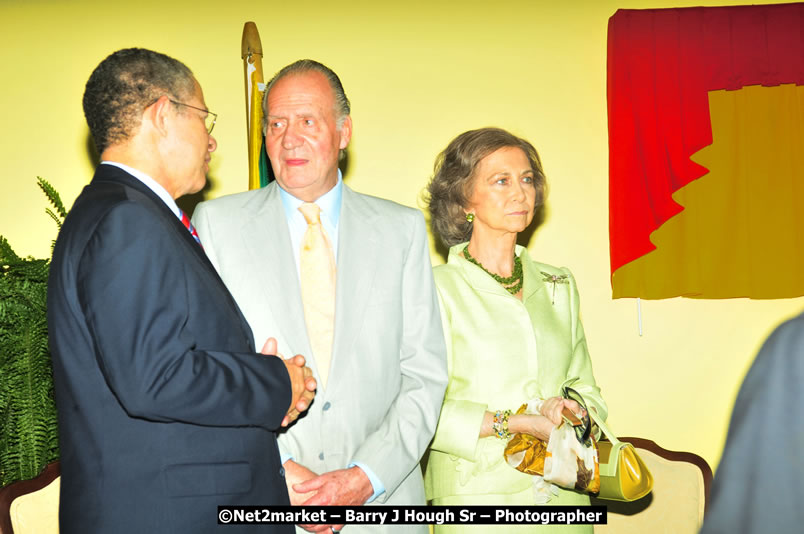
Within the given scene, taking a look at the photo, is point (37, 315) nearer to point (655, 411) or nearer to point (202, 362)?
point (202, 362)

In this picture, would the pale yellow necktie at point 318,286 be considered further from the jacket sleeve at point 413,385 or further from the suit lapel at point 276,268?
the jacket sleeve at point 413,385

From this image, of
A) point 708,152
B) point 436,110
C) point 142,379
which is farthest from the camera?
point 436,110

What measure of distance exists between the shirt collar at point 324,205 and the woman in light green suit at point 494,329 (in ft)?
1.65

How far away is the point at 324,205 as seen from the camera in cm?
238

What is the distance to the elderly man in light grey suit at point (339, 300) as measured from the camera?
2.15 m

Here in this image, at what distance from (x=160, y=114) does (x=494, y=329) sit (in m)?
1.33

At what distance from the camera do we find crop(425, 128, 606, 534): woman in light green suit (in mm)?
2488

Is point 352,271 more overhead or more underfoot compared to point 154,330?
more overhead

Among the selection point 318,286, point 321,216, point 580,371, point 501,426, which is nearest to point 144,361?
point 318,286

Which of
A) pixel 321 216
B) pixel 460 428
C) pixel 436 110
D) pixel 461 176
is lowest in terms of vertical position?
pixel 460 428

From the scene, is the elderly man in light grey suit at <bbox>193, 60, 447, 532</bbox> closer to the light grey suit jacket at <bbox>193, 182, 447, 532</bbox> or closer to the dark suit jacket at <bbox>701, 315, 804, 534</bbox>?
the light grey suit jacket at <bbox>193, 182, 447, 532</bbox>

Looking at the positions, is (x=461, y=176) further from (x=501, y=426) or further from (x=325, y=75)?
(x=501, y=426)

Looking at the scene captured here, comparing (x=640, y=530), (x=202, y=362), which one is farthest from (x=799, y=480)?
(x=640, y=530)

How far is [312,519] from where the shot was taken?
6.64 feet
